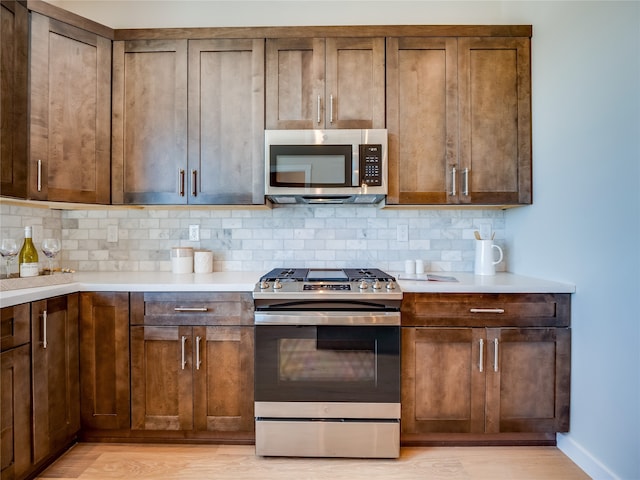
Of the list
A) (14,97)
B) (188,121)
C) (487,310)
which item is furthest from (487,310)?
(14,97)

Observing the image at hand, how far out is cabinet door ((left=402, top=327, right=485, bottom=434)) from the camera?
183 centimetres

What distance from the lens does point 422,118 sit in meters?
2.10

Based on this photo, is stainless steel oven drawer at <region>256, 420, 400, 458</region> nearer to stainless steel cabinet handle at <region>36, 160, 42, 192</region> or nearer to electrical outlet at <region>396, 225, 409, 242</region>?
electrical outlet at <region>396, 225, 409, 242</region>

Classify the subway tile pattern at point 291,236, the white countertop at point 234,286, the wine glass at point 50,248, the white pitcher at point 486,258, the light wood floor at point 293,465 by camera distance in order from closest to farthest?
the light wood floor at point 293,465, the white countertop at point 234,286, the wine glass at point 50,248, the white pitcher at point 486,258, the subway tile pattern at point 291,236

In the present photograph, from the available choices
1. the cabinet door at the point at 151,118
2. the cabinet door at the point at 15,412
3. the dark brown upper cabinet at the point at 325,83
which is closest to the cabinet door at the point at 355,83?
the dark brown upper cabinet at the point at 325,83

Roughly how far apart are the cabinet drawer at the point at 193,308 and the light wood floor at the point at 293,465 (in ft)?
2.25

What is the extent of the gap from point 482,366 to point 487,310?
29cm

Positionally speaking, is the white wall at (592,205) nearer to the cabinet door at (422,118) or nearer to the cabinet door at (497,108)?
the cabinet door at (497,108)

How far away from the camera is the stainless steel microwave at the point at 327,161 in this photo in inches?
80.8

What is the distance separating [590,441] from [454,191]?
55.0 inches

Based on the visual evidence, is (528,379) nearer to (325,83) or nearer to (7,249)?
(325,83)

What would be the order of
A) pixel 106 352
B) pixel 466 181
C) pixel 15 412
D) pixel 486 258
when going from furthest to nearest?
pixel 486 258, pixel 466 181, pixel 106 352, pixel 15 412

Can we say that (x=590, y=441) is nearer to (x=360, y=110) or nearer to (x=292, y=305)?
(x=292, y=305)

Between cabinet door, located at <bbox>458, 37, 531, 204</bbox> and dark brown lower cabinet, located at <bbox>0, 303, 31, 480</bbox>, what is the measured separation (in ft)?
7.65
